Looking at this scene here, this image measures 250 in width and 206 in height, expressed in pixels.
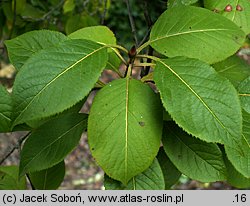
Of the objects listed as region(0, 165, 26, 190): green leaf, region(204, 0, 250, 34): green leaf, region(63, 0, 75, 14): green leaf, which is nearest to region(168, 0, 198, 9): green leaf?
region(204, 0, 250, 34): green leaf

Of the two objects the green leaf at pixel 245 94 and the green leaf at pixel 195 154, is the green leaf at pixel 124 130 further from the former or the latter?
the green leaf at pixel 245 94

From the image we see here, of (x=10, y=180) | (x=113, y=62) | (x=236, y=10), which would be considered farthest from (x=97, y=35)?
(x=10, y=180)

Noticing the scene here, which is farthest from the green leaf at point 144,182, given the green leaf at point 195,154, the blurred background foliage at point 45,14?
the blurred background foliage at point 45,14

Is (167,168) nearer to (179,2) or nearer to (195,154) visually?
(195,154)

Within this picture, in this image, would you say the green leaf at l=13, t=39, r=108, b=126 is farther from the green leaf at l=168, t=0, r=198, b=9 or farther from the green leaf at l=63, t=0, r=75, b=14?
the green leaf at l=63, t=0, r=75, b=14
